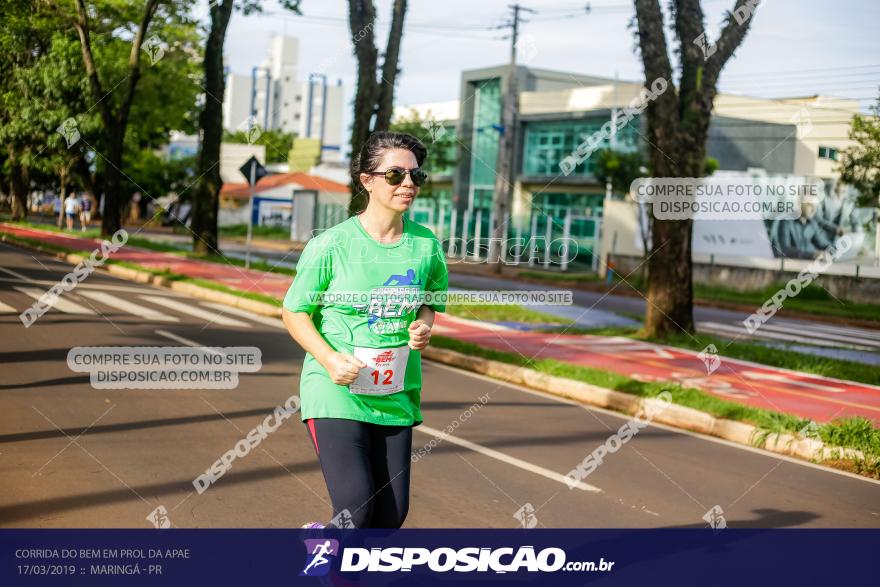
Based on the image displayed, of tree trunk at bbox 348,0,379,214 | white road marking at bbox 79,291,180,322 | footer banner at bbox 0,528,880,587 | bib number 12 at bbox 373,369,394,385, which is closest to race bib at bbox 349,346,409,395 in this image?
bib number 12 at bbox 373,369,394,385

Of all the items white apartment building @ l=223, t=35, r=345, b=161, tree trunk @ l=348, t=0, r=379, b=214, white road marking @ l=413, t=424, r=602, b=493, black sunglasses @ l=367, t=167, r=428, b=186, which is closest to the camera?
black sunglasses @ l=367, t=167, r=428, b=186

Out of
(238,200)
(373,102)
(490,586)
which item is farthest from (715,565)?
(238,200)

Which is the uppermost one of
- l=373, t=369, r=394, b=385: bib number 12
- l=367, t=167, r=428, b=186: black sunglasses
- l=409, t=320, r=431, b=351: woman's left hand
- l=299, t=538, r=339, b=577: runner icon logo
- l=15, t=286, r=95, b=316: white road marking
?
l=367, t=167, r=428, b=186: black sunglasses

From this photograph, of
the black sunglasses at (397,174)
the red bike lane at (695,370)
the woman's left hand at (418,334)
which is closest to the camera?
the woman's left hand at (418,334)

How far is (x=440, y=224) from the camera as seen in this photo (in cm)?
5544

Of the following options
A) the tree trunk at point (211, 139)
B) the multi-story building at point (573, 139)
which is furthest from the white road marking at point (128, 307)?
the multi-story building at point (573, 139)

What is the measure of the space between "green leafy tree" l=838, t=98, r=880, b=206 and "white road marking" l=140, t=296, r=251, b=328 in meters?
17.8

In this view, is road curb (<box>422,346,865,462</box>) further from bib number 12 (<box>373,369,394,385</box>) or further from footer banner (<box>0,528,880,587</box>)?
bib number 12 (<box>373,369,394,385</box>)

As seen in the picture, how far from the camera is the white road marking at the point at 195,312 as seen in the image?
49.1 ft

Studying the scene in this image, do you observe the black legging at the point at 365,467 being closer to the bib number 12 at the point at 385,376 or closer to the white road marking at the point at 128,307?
the bib number 12 at the point at 385,376

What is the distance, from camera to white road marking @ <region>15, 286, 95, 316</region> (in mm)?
14172

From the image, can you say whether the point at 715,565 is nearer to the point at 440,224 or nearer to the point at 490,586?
the point at 490,586

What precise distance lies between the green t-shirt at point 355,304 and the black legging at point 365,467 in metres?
0.05

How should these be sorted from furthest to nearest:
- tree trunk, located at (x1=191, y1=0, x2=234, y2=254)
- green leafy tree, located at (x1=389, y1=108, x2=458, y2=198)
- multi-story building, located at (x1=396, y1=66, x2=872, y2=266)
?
green leafy tree, located at (x1=389, y1=108, x2=458, y2=198) → multi-story building, located at (x1=396, y1=66, x2=872, y2=266) → tree trunk, located at (x1=191, y1=0, x2=234, y2=254)
